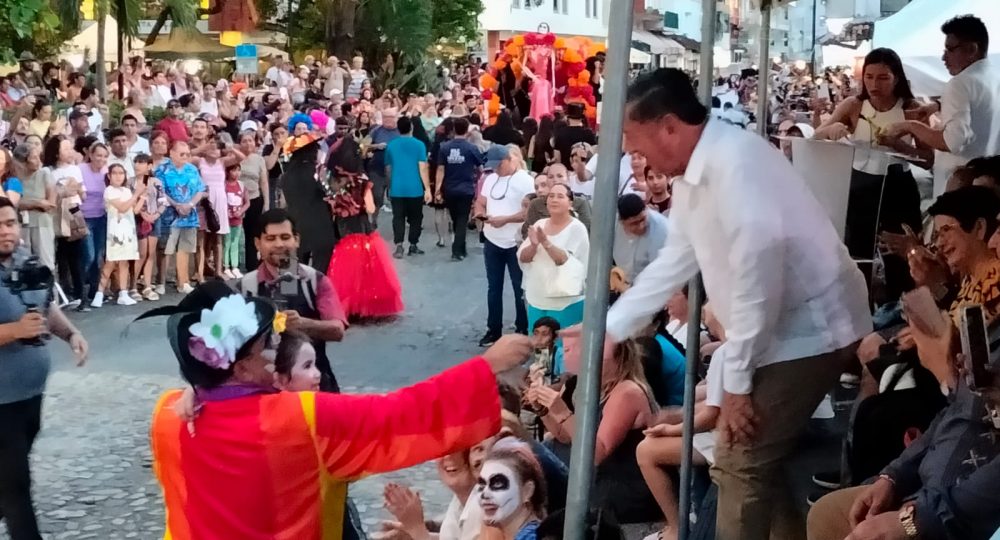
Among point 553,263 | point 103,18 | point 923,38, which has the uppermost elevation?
point 103,18

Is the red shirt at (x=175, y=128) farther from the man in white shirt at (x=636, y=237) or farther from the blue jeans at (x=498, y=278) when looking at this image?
the man in white shirt at (x=636, y=237)

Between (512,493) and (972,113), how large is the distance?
2.96 metres

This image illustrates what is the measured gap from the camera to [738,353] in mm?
2969

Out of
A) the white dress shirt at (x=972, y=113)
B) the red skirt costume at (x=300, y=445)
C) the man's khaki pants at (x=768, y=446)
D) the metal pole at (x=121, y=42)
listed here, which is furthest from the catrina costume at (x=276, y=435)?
the metal pole at (x=121, y=42)

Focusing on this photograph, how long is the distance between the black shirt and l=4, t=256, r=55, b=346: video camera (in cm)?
A: 635

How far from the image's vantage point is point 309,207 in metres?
10.7

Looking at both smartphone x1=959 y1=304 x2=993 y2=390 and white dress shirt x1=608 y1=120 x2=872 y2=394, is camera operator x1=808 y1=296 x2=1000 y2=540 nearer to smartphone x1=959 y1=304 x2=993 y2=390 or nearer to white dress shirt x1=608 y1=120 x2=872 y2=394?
smartphone x1=959 y1=304 x2=993 y2=390

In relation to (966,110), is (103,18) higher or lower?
higher

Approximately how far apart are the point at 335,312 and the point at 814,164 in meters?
2.25

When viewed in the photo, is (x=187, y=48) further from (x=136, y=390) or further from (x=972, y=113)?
(x=972, y=113)

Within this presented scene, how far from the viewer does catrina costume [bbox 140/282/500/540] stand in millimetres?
2963

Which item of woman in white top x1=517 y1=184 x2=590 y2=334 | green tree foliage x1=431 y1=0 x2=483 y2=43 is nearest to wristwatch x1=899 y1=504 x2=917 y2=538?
woman in white top x1=517 y1=184 x2=590 y2=334

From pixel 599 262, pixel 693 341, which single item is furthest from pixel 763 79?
pixel 599 262

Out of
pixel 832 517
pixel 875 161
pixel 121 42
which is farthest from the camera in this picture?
pixel 121 42
